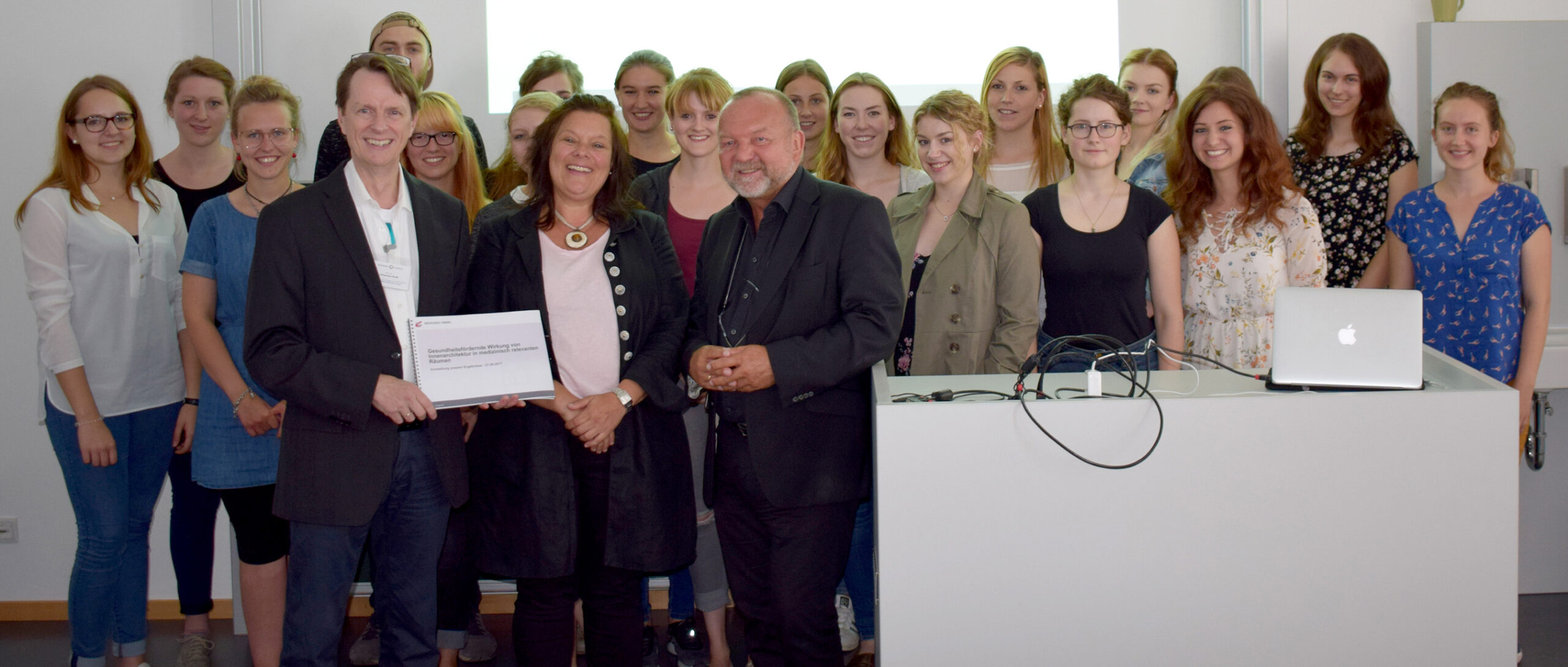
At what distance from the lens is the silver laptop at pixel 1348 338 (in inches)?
84.0

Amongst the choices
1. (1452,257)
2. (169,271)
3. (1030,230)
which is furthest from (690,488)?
(1452,257)

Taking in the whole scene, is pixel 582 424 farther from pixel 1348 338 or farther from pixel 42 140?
pixel 42 140

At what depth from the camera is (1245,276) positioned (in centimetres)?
311

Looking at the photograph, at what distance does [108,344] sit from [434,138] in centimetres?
114

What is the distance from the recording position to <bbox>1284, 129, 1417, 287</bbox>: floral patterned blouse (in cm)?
358

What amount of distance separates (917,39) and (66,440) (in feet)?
10.7

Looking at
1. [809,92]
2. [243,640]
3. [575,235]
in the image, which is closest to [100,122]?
[575,235]

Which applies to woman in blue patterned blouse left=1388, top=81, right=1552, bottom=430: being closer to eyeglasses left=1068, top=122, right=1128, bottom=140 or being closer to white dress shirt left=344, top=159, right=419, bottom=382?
eyeglasses left=1068, top=122, right=1128, bottom=140

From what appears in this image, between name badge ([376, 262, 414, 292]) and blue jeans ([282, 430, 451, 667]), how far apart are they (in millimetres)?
350

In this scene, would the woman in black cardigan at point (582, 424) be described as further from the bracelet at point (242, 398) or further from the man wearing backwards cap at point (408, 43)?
the man wearing backwards cap at point (408, 43)

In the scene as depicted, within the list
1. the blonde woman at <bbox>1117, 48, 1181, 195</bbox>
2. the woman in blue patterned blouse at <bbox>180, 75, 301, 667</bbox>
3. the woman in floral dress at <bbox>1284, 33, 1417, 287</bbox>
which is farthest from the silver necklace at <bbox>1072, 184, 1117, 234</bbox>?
the woman in blue patterned blouse at <bbox>180, 75, 301, 667</bbox>

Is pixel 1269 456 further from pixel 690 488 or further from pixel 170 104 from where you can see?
pixel 170 104

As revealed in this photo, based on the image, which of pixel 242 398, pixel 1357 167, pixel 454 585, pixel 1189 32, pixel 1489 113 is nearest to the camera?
pixel 242 398

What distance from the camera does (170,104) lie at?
344 cm
